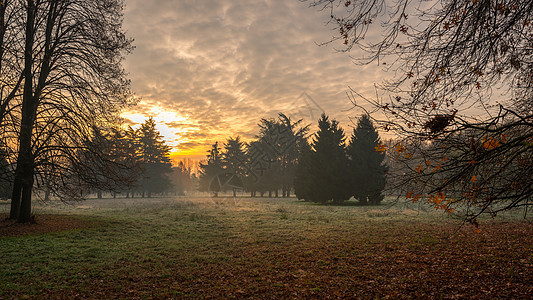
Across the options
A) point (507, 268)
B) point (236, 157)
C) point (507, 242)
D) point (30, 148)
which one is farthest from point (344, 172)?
point (236, 157)

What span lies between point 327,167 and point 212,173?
129ft

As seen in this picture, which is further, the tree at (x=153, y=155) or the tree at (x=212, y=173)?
the tree at (x=212, y=173)

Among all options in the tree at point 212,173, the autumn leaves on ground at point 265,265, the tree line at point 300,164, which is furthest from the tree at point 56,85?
the tree at point 212,173

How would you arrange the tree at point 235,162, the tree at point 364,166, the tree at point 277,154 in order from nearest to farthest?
the tree at point 364,166
the tree at point 277,154
the tree at point 235,162

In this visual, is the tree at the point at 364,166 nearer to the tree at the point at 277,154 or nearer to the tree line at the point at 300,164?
the tree line at the point at 300,164

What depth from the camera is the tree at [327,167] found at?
3105 cm

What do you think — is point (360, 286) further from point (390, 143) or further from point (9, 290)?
point (9, 290)

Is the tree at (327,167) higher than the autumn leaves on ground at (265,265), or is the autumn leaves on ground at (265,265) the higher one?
the tree at (327,167)

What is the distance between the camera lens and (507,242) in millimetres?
8359

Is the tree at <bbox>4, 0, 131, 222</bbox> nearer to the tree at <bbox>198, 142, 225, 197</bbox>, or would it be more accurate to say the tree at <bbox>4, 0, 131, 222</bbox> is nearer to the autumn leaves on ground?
the autumn leaves on ground

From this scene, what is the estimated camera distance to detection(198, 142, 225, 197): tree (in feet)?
209

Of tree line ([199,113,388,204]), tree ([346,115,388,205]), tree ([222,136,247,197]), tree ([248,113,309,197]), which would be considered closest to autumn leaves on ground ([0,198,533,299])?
tree line ([199,113,388,204])

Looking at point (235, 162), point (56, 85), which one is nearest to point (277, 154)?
point (235, 162)

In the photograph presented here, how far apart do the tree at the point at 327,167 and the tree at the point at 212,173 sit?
34.6 m
